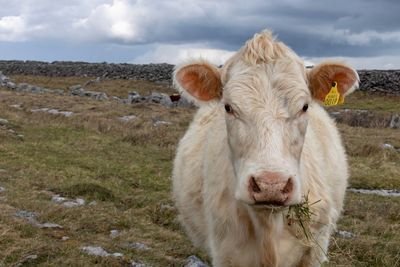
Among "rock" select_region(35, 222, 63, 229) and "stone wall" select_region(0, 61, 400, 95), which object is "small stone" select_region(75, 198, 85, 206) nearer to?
"rock" select_region(35, 222, 63, 229)

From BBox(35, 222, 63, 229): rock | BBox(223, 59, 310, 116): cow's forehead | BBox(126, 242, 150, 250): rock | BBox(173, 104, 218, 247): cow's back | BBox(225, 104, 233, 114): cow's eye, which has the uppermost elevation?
BBox(223, 59, 310, 116): cow's forehead

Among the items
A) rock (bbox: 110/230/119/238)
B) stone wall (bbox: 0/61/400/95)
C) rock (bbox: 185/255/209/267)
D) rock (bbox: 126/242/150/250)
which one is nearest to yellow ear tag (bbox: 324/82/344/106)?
rock (bbox: 185/255/209/267)

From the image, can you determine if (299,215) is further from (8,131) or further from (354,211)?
(8,131)

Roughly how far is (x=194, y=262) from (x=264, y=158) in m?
4.15

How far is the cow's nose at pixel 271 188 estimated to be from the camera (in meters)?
4.51

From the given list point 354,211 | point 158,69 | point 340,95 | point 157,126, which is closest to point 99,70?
point 158,69

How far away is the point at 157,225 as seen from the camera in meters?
10.5

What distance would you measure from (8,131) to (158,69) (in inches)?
2051

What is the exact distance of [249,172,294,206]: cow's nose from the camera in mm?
4508

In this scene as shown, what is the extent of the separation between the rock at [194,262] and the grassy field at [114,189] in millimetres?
135

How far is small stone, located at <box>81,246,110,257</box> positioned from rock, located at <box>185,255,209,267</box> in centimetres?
117

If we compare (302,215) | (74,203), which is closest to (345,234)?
(302,215)

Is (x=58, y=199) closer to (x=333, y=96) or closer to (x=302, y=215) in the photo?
(x=302, y=215)

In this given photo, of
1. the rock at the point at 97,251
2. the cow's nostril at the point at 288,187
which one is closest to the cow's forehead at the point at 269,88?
the cow's nostril at the point at 288,187
